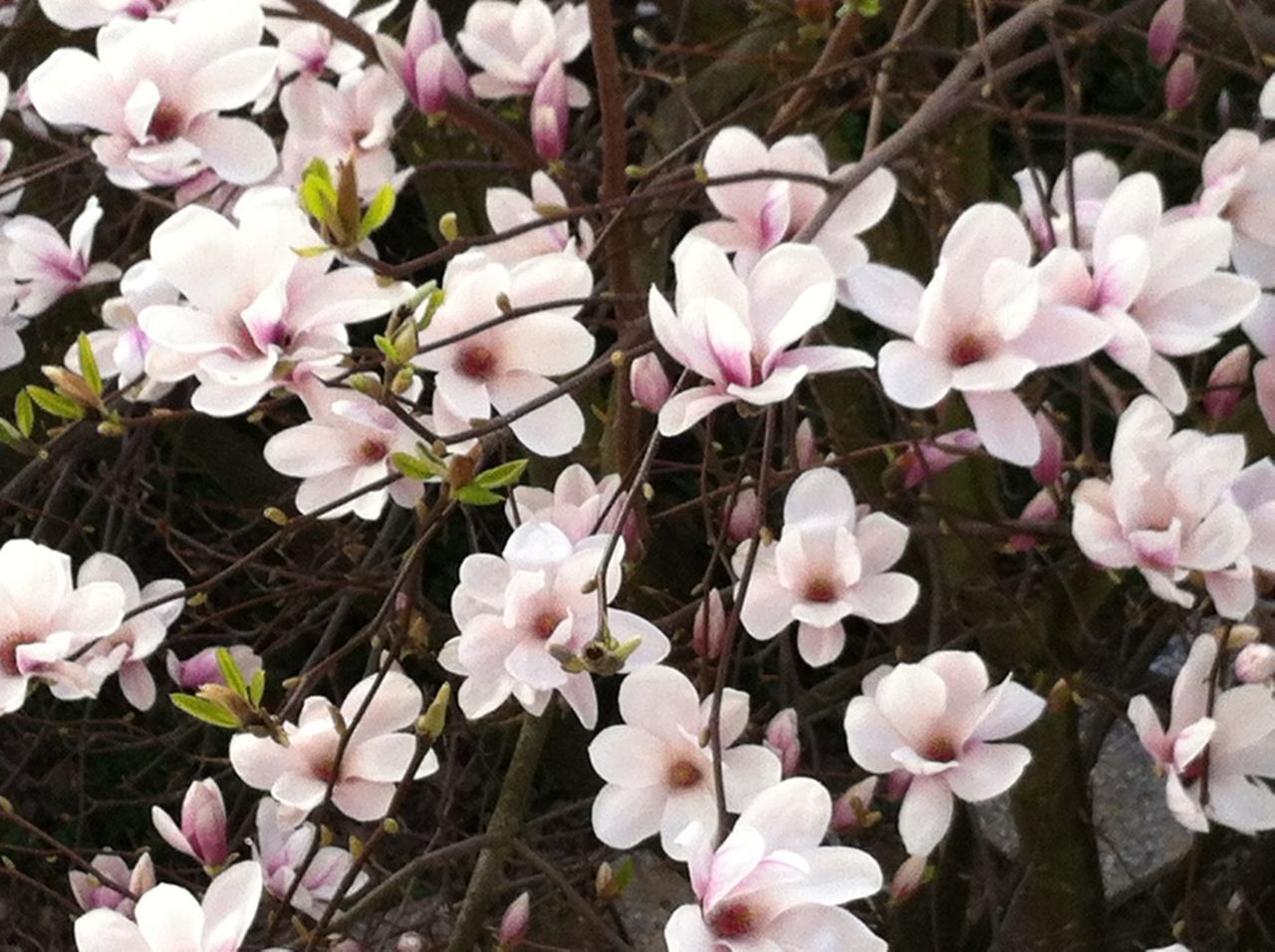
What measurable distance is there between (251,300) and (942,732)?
45 cm

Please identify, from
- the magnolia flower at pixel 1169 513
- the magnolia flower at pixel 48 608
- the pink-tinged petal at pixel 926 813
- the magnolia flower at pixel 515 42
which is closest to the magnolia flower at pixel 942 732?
the pink-tinged petal at pixel 926 813

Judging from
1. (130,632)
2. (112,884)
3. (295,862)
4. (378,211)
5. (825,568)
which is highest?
(378,211)

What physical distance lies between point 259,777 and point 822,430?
1.39 meters

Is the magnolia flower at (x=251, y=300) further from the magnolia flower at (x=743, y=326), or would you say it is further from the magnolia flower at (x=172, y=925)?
the magnolia flower at (x=172, y=925)

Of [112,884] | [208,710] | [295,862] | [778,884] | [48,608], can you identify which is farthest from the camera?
[295,862]

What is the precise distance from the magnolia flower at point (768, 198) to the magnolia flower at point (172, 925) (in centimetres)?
44

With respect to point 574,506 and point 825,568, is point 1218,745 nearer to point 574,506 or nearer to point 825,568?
point 825,568

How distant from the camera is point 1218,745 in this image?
31.7 inches

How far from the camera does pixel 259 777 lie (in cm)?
86

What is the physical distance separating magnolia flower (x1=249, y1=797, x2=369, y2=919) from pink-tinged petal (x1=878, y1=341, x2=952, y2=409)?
63cm

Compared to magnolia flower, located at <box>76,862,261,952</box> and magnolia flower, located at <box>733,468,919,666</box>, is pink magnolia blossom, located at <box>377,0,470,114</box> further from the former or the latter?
magnolia flower, located at <box>76,862,261,952</box>

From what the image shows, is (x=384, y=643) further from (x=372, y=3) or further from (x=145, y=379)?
(x=372, y=3)

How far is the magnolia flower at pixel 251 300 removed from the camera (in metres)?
0.70

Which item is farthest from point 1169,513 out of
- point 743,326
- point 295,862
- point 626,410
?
point 295,862
